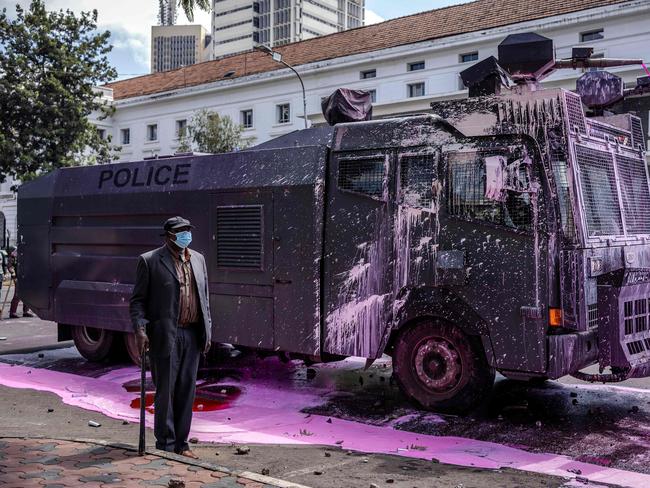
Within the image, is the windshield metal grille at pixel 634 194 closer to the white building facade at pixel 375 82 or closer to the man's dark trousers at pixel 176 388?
the man's dark trousers at pixel 176 388

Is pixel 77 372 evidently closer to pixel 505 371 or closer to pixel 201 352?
pixel 201 352

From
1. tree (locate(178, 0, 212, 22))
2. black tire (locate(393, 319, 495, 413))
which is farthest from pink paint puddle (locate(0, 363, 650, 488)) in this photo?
tree (locate(178, 0, 212, 22))

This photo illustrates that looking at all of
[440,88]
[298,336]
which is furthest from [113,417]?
[440,88]

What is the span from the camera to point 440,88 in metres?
40.0

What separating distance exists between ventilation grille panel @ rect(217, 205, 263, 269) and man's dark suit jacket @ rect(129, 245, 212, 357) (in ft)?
9.30

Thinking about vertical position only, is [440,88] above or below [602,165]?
above

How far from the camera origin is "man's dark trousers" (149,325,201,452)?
5582 millimetres

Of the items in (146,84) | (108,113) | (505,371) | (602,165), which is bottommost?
(505,371)

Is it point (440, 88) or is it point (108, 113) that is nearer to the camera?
point (108, 113)

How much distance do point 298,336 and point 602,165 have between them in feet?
11.6

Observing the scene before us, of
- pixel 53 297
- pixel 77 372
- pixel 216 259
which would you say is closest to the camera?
pixel 216 259

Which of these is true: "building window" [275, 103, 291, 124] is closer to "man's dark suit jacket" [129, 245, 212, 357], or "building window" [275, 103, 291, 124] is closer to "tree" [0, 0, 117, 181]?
"tree" [0, 0, 117, 181]

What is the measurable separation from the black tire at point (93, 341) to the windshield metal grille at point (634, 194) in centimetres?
689

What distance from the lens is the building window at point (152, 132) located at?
181ft
